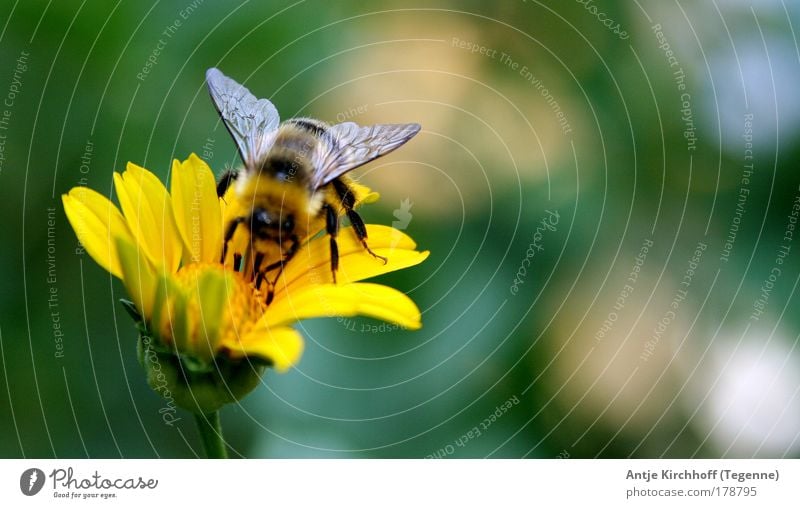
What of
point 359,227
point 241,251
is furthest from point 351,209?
point 241,251

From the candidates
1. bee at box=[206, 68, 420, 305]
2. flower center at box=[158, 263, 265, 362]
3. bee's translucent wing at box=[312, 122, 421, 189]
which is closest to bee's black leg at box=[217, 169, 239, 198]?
bee at box=[206, 68, 420, 305]

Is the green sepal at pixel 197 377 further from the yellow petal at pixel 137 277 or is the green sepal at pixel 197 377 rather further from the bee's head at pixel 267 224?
the bee's head at pixel 267 224

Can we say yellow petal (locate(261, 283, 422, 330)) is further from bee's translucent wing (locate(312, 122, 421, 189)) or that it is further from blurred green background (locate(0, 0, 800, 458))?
blurred green background (locate(0, 0, 800, 458))

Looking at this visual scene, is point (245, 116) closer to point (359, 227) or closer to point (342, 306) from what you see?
point (359, 227)

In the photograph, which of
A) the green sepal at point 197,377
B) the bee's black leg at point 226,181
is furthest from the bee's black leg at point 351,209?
the green sepal at point 197,377
